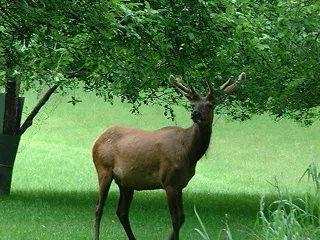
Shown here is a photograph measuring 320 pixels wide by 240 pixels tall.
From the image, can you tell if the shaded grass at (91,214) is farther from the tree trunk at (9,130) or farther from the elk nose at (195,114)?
the elk nose at (195,114)

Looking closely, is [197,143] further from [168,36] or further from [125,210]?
[168,36]

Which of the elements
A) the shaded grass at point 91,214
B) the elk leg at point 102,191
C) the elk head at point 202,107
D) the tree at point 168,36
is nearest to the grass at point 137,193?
the shaded grass at point 91,214

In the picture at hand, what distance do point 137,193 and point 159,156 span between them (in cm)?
1002

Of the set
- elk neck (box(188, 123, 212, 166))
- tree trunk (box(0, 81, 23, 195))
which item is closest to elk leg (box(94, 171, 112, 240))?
elk neck (box(188, 123, 212, 166))

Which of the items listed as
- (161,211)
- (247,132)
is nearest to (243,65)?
(161,211)

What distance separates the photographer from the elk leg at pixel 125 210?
11.9 meters

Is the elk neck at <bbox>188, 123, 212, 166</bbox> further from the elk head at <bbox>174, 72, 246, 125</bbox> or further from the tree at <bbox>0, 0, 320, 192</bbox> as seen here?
the tree at <bbox>0, 0, 320, 192</bbox>

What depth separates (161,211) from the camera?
55.1ft

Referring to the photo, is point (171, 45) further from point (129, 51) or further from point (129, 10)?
point (129, 10)

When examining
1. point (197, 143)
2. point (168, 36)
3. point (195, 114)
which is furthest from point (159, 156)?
point (168, 36)

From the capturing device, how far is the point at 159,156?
11.6 m

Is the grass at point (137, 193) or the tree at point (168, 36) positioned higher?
the tree at point (168, 36)

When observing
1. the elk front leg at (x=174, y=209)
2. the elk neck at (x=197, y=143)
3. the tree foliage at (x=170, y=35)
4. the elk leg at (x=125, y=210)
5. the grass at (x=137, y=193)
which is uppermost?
the tree foliage at (x=170, y=35)

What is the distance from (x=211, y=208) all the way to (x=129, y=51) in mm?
8597
